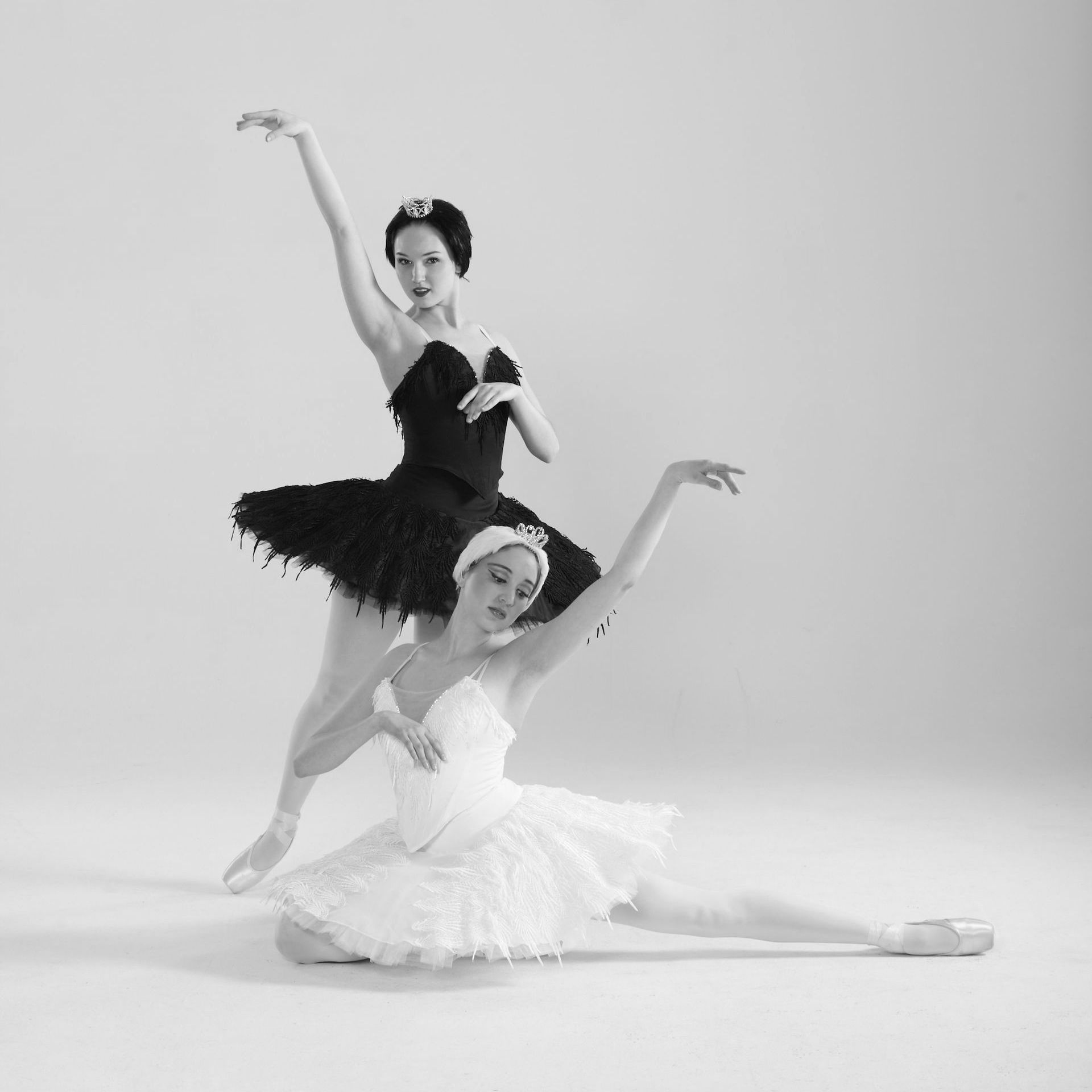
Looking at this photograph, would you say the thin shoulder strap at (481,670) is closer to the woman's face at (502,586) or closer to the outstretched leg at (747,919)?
the woman's face at (502,586)

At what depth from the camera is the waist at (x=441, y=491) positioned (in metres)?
3.24

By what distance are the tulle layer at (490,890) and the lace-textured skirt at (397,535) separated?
0.60 meters

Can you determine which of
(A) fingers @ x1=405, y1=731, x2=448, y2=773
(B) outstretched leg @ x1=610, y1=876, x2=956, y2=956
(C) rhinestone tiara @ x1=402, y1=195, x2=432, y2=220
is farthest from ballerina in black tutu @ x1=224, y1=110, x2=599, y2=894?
(B) outstretched leg @ x1=610, y1=876, x2=956, y2=956

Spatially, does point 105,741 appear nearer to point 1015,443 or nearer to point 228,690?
point 228,690

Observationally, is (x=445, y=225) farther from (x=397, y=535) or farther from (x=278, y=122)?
(x=397, y=535)

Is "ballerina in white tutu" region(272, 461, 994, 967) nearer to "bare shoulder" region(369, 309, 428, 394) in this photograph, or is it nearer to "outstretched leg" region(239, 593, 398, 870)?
"outstretched leg" region(239, 593, 398, 870)

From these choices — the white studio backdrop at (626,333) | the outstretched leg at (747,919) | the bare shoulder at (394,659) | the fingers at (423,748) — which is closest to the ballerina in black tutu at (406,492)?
the bare shoulder at (394,659)

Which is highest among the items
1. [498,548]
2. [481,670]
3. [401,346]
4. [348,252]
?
[348,252]

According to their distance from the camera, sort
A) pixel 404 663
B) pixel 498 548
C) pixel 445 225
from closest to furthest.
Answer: pixel 498 548, pixel 404 663, pixel 445 225

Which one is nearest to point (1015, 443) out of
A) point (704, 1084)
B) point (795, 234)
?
point (795, 234)

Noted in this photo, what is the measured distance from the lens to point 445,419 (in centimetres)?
323

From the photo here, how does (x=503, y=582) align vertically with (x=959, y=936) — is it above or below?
above

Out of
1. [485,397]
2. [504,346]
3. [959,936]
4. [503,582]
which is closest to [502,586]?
[503,582]

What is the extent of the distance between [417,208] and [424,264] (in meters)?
0.13
